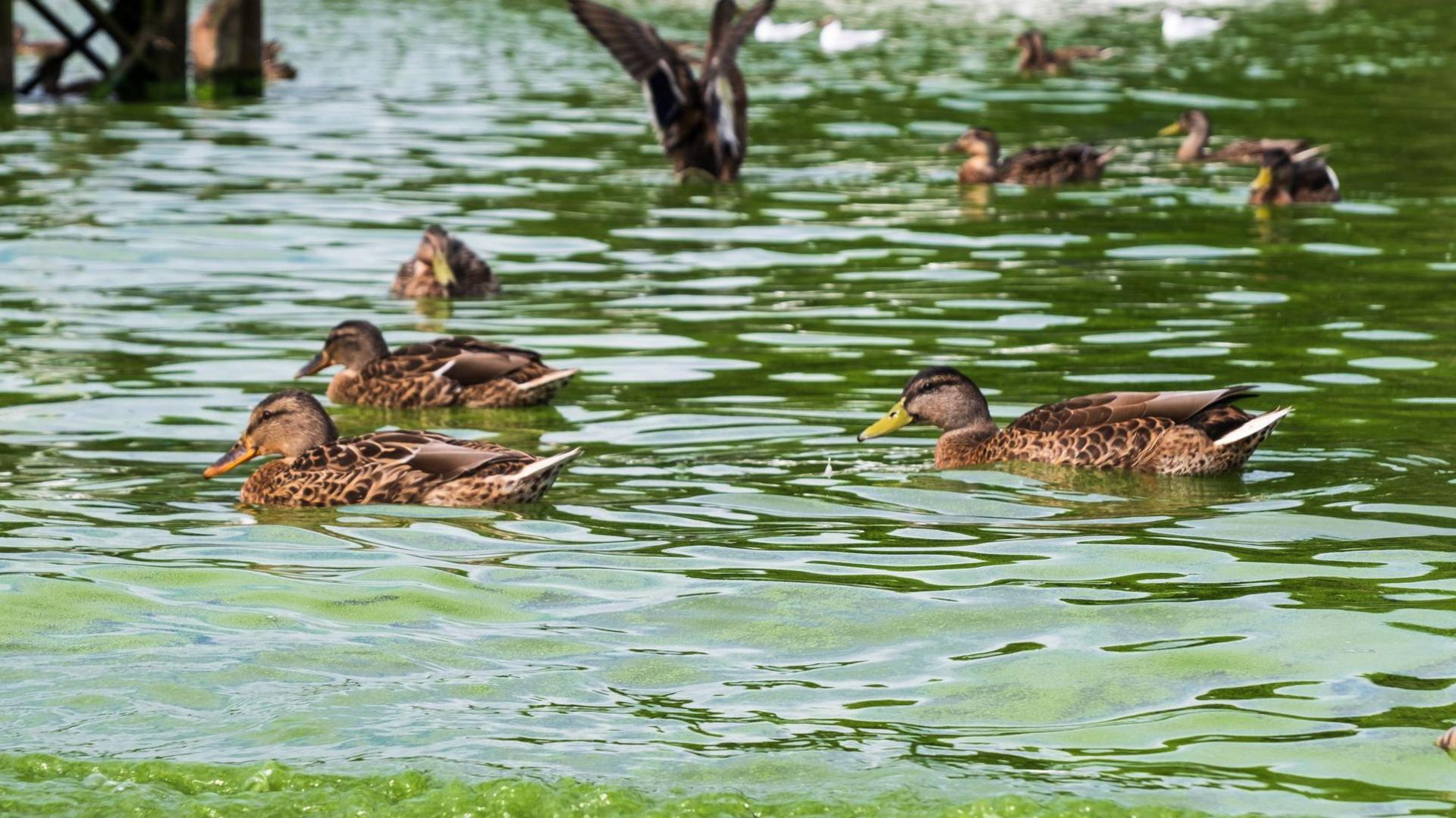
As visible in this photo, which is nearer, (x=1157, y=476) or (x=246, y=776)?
(x=246, y=776)

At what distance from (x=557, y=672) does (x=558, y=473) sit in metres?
3.53

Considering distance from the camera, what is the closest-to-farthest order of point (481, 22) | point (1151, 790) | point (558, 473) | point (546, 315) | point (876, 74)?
1. point (1151, 790)
2. point (558, 473)
3. point (546, 315)
4. point (876, 74)
5. point (481, 22)

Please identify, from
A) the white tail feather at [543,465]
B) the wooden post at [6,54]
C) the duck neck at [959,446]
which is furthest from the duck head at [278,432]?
the wooden post at [6,54]

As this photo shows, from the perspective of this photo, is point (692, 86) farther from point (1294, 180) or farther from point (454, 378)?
point (454, 378)

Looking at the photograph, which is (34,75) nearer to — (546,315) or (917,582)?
(546,315)

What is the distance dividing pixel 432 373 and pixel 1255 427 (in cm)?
485

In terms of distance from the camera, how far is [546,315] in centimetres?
1648

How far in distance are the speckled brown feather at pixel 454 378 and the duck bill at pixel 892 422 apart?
2.02 m

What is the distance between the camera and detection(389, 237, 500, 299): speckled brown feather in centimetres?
1683

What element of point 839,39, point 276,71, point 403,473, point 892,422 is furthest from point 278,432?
point 839,39

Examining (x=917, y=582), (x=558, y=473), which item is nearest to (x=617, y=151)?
(x=558, y=473)

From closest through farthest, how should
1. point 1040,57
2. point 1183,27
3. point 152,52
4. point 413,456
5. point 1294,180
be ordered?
point 413,456, point 1294,180, point 152,52, point 1040,57, point 1183,27

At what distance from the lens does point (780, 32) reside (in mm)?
48500

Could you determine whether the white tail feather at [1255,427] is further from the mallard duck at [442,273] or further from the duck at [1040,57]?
the duck at [1040,57]
